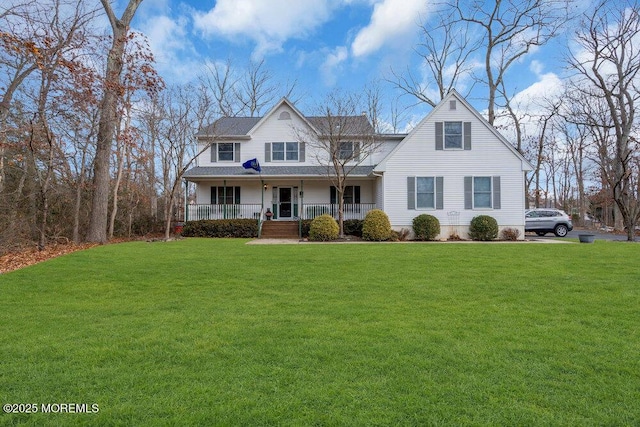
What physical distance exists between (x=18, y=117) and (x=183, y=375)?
39.1 feet

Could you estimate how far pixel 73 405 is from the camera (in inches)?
102

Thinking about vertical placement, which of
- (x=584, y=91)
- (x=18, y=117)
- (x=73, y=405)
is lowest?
(x=73, y=405)

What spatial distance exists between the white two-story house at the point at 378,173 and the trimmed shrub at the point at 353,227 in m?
1.16

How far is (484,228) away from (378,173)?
553cm

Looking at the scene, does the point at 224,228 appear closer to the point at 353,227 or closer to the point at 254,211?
the point at 254,211

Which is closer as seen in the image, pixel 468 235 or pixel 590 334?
pixel 590 334

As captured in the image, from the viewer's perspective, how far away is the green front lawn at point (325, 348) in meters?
2.51

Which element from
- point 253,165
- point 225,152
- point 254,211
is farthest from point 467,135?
point 225,152

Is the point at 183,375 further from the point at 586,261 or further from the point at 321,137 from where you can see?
the point at 321,137

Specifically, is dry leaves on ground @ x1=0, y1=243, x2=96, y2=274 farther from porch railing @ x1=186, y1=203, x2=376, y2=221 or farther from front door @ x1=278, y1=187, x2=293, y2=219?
front door @ x1=278, y1=187, x2=293, y2=219

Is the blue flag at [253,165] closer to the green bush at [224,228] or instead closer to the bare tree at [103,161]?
the green bush at [224,228]

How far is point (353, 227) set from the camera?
18203 millimetres

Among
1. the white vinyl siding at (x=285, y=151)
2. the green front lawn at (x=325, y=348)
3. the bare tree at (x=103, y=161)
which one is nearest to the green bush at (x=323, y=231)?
the white vinyl siding at (x=285, y=151)

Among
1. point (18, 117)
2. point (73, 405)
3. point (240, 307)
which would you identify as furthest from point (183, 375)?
point (18, 117)
